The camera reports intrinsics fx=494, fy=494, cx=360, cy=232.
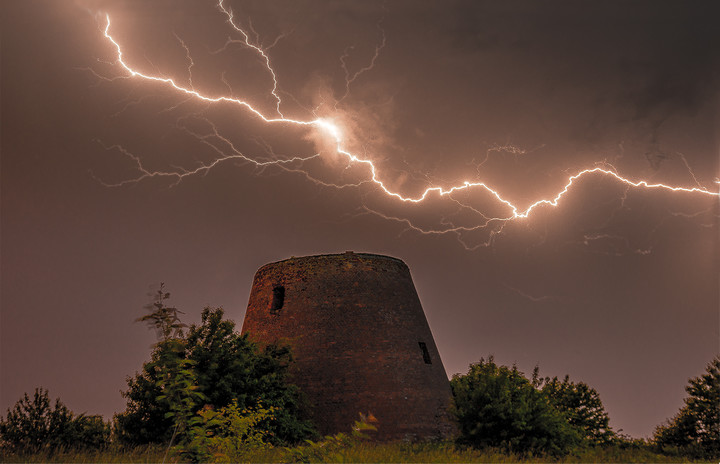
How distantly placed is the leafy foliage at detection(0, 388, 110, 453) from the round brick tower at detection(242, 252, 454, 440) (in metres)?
5.38

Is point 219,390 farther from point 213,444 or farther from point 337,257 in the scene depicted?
point 337,257

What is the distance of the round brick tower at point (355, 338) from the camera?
14648 millimetres

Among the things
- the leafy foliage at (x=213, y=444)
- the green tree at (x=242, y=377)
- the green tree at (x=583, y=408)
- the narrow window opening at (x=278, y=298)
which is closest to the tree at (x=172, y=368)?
the leafy foliage at (x=213, y=444)

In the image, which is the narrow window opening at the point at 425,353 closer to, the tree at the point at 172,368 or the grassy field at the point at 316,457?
the grassy field at the point at 316,457

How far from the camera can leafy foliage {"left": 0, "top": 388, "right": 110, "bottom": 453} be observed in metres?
11.4

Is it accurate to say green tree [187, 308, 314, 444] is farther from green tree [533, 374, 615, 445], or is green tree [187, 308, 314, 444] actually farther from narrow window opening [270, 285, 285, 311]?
green tree [533, 374, 615, 445]

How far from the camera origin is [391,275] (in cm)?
1778

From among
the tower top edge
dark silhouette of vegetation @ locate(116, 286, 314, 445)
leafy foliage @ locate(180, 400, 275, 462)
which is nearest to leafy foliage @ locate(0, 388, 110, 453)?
dark silhouette of vegetation @ locate(116, 286, 314, 445)

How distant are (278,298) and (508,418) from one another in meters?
8.95

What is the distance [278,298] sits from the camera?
17.7m

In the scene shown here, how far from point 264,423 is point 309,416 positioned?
2.10 m

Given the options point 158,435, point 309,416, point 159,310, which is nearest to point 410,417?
point 309,416

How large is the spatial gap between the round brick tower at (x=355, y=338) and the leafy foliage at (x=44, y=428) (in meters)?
5.38

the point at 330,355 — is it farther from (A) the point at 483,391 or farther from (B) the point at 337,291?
(A) the point at 483,391
